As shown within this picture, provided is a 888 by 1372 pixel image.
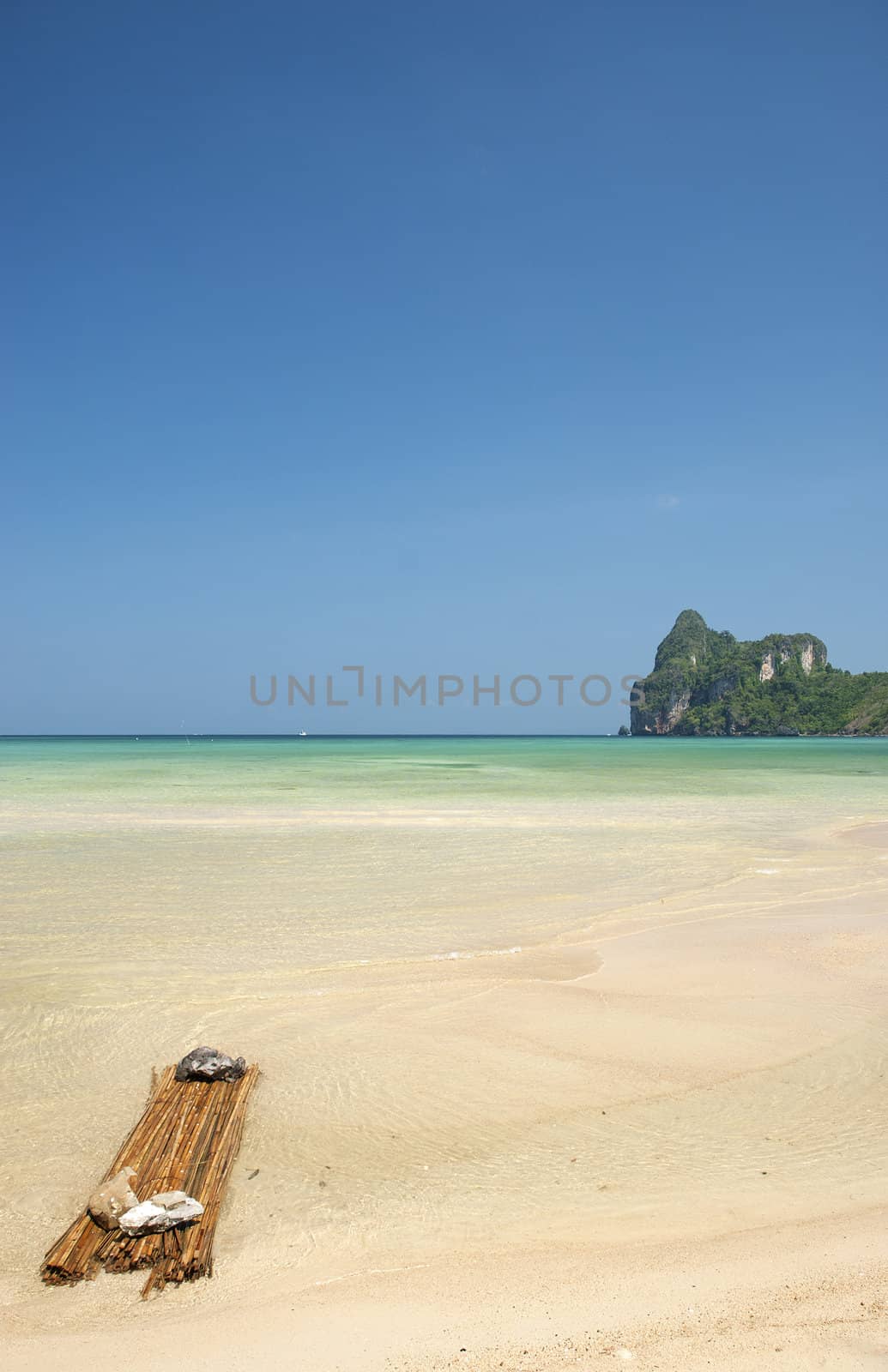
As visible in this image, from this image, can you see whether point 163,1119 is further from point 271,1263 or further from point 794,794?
point 794,794

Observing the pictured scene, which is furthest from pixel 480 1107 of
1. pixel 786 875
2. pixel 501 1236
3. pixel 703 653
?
pixel 703 653

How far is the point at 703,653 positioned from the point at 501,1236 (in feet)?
624

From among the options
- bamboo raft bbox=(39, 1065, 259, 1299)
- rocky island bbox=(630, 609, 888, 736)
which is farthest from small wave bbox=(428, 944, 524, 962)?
rocky island bbox=(630, 609, 888, 736)

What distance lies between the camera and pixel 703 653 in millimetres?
182500

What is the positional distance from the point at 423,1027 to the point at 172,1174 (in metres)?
2.28

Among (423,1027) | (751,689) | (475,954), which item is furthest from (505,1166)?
(751,689)

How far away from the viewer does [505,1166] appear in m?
3.70

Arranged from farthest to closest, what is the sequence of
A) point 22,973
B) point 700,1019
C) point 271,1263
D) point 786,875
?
1. point 786,875
2. point 22,973
3. point 700,1019
4. point 271,1263

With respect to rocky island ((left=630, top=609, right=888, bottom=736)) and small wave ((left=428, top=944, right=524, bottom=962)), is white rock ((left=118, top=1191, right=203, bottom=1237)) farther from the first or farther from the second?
rocky island ((left=630, top=609, right=888, bottom=736))

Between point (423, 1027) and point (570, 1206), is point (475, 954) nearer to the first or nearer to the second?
point (423, 1027)

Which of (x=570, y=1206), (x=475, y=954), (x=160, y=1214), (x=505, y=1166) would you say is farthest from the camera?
(x=475, y=954)

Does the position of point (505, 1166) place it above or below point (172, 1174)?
below

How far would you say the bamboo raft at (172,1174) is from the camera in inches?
113

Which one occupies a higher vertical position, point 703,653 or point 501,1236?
point 703,653
